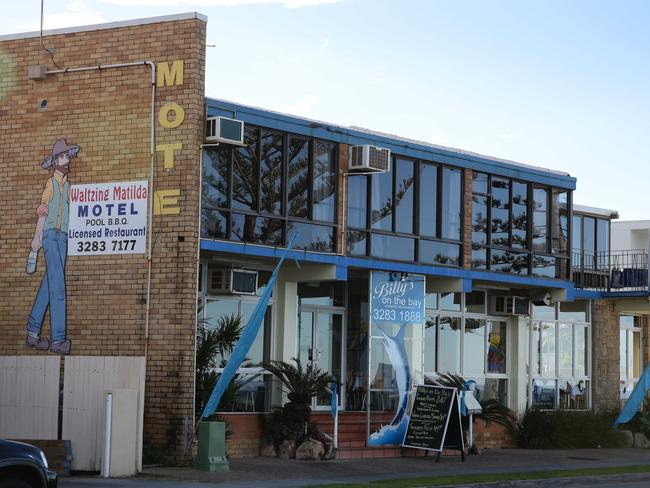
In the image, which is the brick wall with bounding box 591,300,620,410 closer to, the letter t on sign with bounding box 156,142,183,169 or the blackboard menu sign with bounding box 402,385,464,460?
the blackboard menu sign with bounding box 402,385,464,460

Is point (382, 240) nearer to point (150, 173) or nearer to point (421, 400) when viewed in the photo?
point (421, 400)

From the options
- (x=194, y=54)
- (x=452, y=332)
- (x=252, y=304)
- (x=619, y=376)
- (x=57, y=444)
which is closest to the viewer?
(x=57, y=444)

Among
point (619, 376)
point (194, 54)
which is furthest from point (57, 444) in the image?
point (619, 376)

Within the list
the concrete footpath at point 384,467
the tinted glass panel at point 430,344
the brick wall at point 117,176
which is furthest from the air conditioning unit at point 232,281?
the tinted glass panel at point 430,344

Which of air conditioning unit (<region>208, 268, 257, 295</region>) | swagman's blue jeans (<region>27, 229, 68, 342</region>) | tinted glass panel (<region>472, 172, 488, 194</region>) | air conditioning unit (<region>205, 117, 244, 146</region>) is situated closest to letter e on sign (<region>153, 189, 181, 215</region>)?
air conditioning unit (<region>205, 117, 244, 146</region>)

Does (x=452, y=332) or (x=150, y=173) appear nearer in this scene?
(x=150, y=173)

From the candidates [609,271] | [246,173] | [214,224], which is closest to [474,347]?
[609,271]

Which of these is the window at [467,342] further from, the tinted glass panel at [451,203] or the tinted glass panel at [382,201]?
the tinted glass panel at [382,201]

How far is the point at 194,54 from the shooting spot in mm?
21344

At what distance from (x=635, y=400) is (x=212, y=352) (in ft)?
41.5

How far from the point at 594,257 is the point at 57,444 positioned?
1904 cm

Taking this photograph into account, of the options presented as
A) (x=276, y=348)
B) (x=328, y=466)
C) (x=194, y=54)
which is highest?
(x=194, y=54)

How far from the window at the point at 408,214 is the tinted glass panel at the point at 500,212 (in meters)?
1.19

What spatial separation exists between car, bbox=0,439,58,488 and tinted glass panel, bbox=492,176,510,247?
16.3 m
